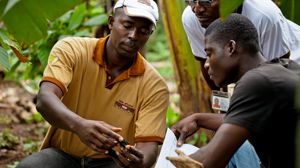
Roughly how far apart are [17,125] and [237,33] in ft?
13.7

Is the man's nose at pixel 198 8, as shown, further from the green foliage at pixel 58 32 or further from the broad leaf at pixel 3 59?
the green foliage at pixel 58 32

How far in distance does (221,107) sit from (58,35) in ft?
7.36

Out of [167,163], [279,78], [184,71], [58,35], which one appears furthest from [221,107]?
[58,35]

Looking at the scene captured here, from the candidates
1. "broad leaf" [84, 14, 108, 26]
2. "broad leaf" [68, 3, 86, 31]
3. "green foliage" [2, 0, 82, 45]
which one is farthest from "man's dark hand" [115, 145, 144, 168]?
"broad leaf" [68, 3, 86, 31]

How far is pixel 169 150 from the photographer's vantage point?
11.4 ft

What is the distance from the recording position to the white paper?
3408 mm

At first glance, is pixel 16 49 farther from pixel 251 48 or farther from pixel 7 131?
pixel 7 131

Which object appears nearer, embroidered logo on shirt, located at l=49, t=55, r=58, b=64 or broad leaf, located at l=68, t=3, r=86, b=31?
embroidered logo on shirt, located at l=49, t=55, r=58, b=64

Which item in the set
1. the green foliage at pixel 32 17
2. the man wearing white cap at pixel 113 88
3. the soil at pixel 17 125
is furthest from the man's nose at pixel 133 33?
the soil at pixel 17 125

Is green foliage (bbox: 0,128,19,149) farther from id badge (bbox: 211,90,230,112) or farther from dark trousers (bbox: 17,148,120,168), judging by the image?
id badge (bbox: 211,90,230,112)

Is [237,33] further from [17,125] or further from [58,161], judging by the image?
[17,125]

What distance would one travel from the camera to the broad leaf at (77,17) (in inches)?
237

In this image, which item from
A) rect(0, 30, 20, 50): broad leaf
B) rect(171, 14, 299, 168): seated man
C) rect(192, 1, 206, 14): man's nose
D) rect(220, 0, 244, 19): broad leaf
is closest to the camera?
rect(220, 0, 244, 19): broad leaf

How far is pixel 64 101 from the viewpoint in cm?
404
